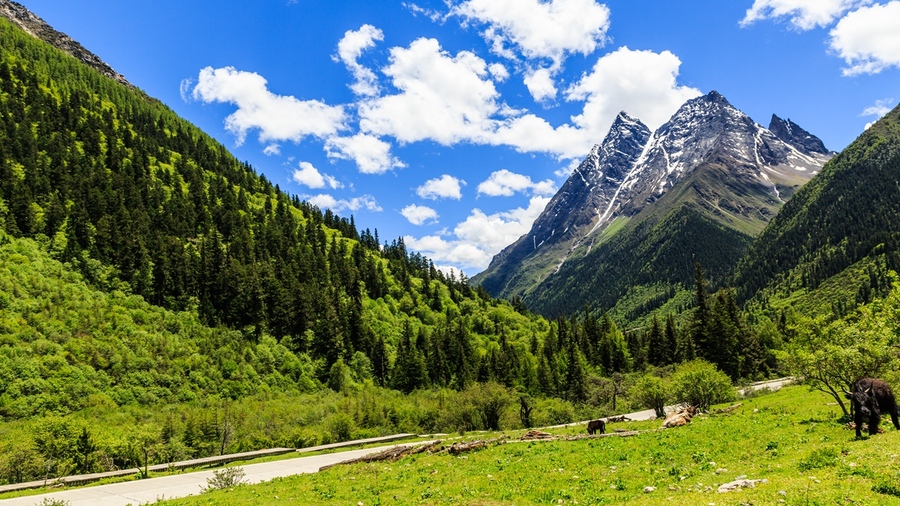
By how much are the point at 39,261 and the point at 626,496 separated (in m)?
99.9

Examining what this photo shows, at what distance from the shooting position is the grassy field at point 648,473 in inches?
493

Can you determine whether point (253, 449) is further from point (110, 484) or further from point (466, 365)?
point (466, 365)

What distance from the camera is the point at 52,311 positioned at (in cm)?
6706

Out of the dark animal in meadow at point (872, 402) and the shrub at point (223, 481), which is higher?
the dark animal in meadow at point (872, 402)

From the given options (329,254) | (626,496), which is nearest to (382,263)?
(329,254)

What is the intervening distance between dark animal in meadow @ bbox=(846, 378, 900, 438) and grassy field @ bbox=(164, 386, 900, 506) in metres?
0.79

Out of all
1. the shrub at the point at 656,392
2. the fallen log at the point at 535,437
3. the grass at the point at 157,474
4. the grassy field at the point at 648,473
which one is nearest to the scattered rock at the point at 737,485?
the grassy field at the point at 648,473

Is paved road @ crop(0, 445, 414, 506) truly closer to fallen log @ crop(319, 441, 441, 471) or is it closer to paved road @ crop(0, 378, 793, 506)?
paved road @ crop(0, 378, 793, 506)

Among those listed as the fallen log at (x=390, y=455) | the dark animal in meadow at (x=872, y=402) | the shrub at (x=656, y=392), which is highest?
the dark animal in meadow at (x=872, y=402)

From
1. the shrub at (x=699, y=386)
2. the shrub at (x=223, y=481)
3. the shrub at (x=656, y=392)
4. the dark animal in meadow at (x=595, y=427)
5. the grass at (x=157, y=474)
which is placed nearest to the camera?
the shrub at (x=223, y=481)

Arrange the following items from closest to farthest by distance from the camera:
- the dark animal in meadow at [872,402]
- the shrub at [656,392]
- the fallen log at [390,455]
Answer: the dark animal in meadow at [872,402] → the fallen log at [390,455] → the shrub at [656,392]

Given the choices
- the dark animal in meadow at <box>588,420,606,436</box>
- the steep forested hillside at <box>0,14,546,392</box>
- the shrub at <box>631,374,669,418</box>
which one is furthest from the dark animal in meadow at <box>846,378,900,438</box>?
the steep forested hillside at <box>0,14,546,392</box>

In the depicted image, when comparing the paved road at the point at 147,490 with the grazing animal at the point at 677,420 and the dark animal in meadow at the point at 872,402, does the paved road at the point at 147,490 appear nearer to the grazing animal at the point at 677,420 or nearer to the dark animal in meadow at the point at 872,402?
the grazing animal at the point at 677,420

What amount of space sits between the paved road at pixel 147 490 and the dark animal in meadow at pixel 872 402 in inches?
1441
